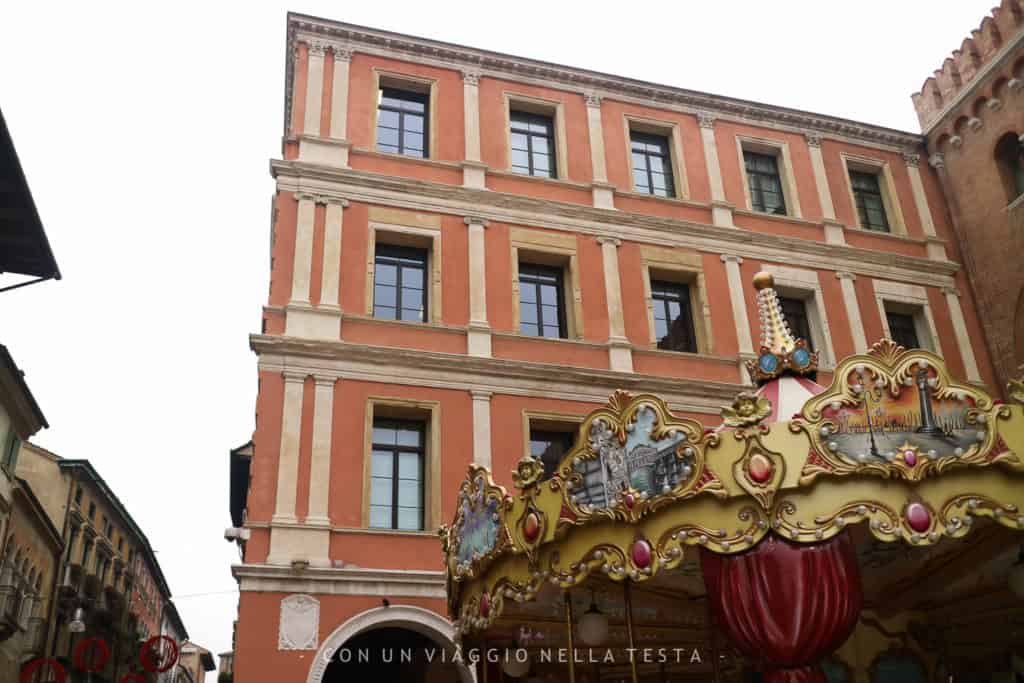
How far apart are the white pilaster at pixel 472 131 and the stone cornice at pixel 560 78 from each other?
32 centimetres

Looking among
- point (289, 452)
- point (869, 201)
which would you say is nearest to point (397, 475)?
point (289, 452)

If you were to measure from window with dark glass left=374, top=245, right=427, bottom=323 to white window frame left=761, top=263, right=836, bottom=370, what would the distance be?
22.5 ft

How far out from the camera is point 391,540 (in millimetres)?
Result: 14664

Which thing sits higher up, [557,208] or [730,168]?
[730,168]

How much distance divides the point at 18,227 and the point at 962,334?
1814 centimetres

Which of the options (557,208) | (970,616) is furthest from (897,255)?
(970,616)

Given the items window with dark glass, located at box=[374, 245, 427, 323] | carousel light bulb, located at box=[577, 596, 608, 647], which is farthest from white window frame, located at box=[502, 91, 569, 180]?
carousel light bulb, located at box=[577, 596, 608, 647]

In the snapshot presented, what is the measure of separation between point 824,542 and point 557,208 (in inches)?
442

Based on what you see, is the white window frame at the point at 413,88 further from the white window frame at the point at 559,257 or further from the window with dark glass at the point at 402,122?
the white window frame at the point at 559,257

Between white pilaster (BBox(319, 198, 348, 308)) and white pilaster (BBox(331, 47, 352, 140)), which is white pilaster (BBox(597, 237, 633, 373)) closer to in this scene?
white pilaster (BBox(319, 198, 348, 308))

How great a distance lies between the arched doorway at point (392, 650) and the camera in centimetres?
1388

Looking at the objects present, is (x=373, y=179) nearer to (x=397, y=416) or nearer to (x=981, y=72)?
(x=397, y=416)

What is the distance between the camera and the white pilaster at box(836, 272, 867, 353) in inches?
747

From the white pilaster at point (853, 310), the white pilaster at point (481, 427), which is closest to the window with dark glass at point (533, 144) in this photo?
the white pilaster at point (481, 427)
